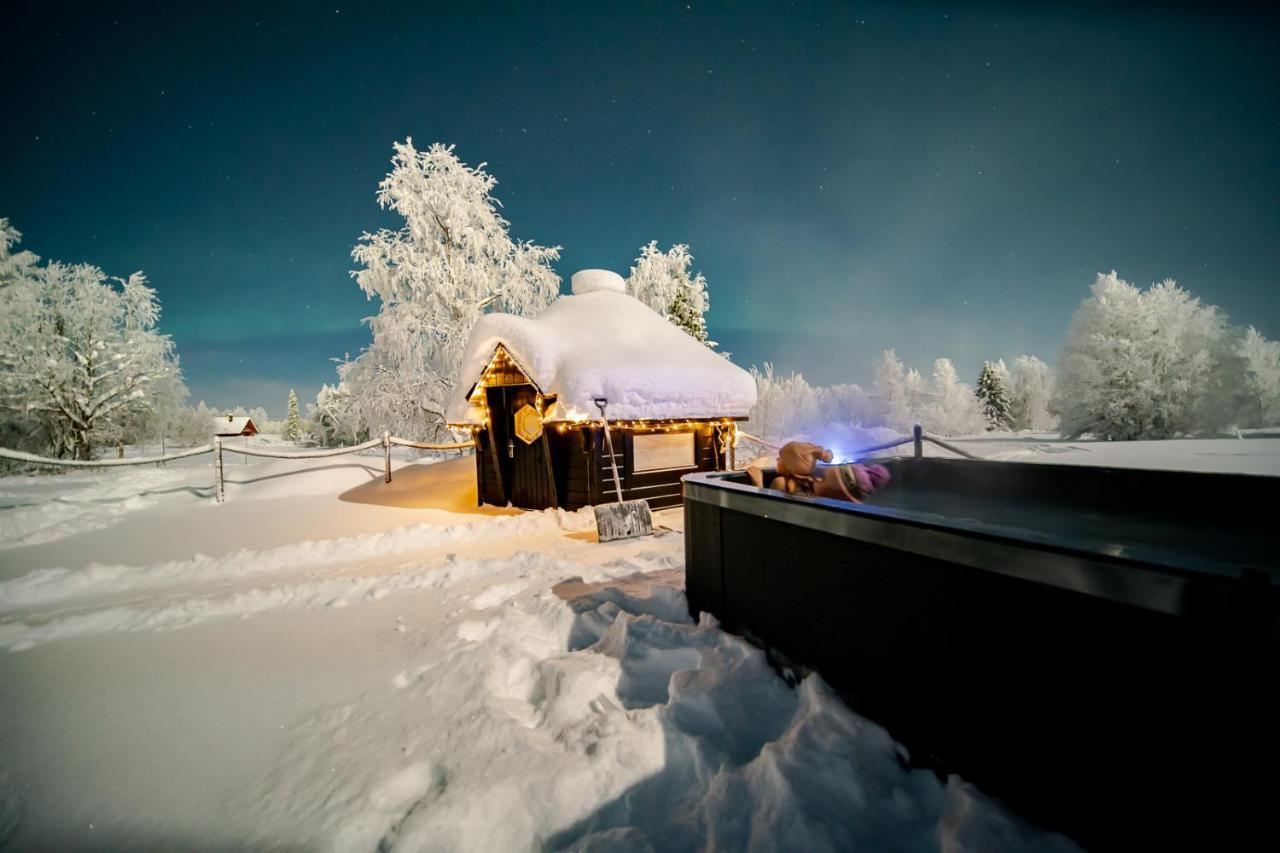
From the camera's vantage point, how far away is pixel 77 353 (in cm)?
1698

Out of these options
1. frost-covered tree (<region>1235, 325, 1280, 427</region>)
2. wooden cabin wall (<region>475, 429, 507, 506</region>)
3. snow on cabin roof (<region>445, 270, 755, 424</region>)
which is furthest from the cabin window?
frost-covered tree (<region>1235, 325, 1280, 427</region>)

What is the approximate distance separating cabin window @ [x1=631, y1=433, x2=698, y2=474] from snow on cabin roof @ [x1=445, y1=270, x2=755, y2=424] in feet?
2.46

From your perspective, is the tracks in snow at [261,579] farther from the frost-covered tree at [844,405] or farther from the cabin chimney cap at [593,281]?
the frost-covered tree at [844,405]

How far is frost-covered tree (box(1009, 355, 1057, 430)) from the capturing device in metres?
48.8

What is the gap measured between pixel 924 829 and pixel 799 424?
48.6 metres

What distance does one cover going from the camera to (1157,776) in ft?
4.63

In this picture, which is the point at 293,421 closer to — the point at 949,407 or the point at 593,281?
the point at 593,281

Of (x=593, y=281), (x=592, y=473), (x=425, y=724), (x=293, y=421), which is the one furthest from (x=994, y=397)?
(x=293, y=421)

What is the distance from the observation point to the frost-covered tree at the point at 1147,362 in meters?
19.5

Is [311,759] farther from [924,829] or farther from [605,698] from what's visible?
[924,829]

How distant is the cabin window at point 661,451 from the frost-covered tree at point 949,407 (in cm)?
3740

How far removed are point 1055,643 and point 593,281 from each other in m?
10.6

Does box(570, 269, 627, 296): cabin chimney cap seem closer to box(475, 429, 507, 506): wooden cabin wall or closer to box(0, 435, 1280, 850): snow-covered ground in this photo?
box(475, 429, 507, 506): wooden cabin wall

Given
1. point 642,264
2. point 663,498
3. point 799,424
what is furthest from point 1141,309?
point 799,424
